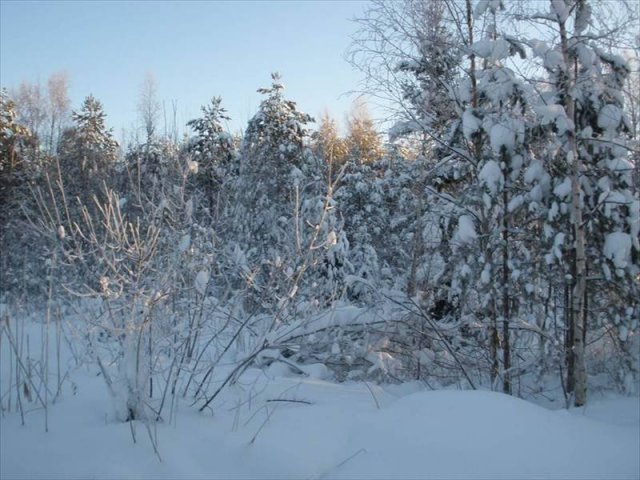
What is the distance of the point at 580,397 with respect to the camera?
549cm

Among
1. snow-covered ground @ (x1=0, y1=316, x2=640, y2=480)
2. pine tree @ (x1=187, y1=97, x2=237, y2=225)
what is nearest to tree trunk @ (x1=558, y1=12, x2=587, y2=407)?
snow-covered ground @ (x1=0, y1=316, x2=640, y2=480)

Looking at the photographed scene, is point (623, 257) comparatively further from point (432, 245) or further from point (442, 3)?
point (442, 3)

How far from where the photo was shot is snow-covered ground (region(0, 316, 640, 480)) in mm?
3242

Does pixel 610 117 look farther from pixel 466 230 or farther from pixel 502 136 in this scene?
pixel 466 230

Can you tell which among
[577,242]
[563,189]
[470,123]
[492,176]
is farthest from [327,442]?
[470,123]

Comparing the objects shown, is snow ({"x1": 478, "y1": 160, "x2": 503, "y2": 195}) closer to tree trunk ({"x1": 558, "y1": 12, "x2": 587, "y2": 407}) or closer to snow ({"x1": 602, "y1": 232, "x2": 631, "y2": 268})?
tree trunk ({"x1": 558, "y1": 12, "x2": 587, "y2": 407})

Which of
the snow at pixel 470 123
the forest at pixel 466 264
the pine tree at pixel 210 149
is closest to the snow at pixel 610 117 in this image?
the forest at pixel 466 264

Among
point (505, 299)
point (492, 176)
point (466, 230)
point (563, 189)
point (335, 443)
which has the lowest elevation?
point (335, 443)

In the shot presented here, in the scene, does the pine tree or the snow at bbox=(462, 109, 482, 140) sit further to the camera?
the pine tree

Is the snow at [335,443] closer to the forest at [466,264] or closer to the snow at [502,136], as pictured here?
the forest at [466,264]

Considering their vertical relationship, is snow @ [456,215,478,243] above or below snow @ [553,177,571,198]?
below

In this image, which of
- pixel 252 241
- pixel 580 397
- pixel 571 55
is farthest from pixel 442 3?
pixel 252 241

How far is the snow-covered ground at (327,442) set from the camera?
128 inches

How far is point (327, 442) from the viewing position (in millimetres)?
3711
